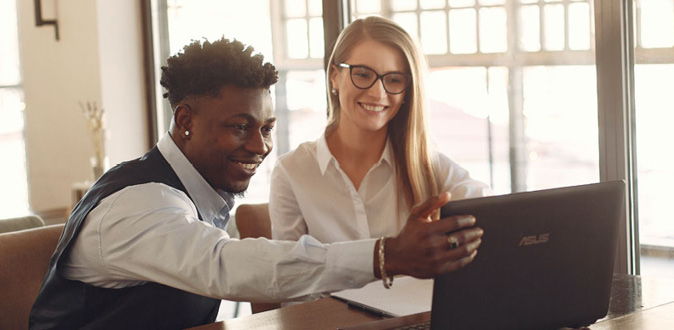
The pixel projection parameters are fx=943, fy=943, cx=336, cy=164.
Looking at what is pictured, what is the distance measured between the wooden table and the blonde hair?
0.68 m

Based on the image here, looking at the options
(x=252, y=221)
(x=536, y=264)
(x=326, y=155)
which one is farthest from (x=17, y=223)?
(x=536, y=264)

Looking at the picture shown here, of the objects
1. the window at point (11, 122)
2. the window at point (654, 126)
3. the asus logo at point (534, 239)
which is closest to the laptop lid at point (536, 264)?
the asus logo at point (534, 239)

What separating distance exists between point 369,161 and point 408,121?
16 centimetres

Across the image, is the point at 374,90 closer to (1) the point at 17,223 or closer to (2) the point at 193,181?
(2) the point at 193,181

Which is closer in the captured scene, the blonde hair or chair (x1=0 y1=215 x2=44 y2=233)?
the blonde hair

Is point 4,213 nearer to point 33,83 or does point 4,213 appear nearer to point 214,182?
point 33,83

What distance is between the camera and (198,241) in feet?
5.23

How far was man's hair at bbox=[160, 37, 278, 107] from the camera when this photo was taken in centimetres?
183

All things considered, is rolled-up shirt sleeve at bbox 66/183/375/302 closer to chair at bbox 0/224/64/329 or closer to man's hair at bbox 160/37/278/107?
man's hair at bbox 160/37/278/107

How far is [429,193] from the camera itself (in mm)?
2605

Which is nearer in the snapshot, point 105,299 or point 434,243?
point 434,243

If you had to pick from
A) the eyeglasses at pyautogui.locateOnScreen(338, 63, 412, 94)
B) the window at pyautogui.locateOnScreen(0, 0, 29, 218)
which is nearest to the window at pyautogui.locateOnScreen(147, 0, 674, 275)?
the eyeglasses at pyautogui.locateOnScreen(338, 63, 412, 94)

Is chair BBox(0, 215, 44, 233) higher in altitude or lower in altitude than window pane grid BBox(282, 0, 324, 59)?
lower

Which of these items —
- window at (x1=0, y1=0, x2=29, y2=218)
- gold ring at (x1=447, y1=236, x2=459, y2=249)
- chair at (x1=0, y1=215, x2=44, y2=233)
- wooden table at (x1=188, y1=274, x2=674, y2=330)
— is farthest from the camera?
window at (x1=0, y1=0, x2=29, y2=218)
